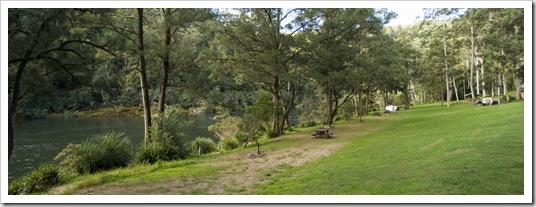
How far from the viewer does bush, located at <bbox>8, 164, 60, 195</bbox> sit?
697cm

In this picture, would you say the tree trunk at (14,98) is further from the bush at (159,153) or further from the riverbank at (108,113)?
the riverbank at (108,113)

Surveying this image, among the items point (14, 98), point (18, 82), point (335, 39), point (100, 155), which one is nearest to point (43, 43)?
point (18, 82)

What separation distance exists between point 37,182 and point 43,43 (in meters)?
3.05

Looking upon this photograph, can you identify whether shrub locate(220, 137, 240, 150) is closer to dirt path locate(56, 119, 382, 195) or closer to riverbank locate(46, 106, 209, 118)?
dirt path locate(56, 119, 382, 195)

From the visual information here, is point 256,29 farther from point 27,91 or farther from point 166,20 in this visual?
point 27,91

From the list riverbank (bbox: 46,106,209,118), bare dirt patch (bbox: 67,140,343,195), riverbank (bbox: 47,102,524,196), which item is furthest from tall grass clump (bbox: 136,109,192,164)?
riverbank (bbox: 46,106,209,118)

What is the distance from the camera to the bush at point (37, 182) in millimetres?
6973

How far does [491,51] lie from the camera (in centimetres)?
1919


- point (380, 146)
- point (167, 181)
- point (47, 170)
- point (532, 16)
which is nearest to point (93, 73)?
point (47, 170)

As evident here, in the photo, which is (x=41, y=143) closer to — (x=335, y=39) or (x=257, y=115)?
(x=257, y=115)

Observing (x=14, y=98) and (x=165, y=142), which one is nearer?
(x=14, y=98)

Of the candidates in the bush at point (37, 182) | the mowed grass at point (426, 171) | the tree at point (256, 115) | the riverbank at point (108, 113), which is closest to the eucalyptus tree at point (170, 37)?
the tree at point (256, 115)

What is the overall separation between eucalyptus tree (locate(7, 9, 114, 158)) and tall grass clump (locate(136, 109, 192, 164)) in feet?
9.92

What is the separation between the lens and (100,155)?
8.81m
